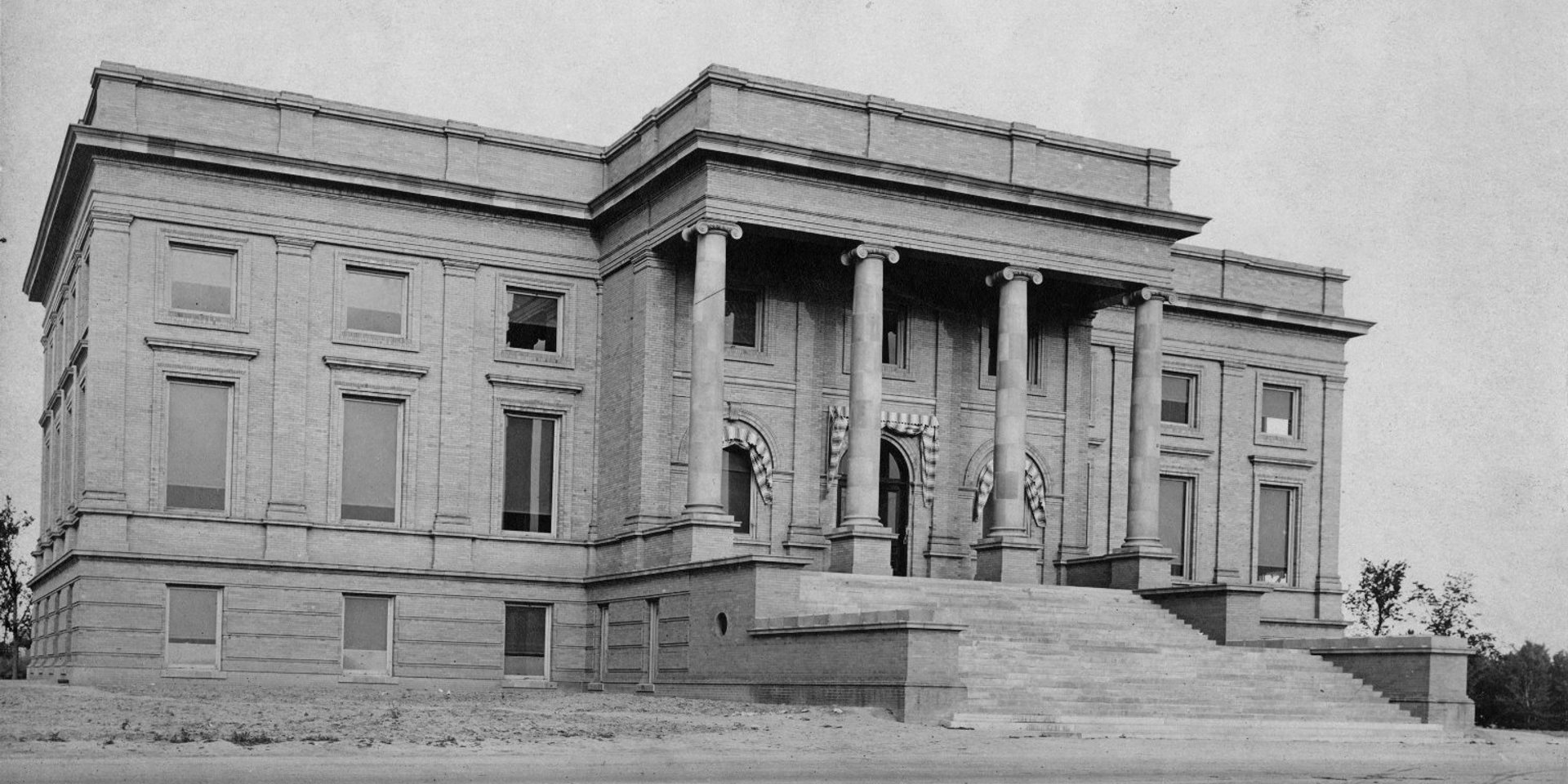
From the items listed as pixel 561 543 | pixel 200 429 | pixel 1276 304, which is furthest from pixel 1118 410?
pixel 200 429

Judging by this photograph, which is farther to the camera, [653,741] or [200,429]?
[200,429]

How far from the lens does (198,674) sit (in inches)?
1328

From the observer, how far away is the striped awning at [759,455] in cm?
3688

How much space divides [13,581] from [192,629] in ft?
67.8

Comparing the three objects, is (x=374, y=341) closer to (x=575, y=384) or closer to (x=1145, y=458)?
(x=575, y=384)

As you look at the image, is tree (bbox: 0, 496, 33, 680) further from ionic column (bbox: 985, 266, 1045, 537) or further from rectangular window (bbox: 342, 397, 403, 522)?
ionic column (bbox: 985, 266, 1045, 537)

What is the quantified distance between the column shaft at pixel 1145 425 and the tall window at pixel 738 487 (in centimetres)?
847

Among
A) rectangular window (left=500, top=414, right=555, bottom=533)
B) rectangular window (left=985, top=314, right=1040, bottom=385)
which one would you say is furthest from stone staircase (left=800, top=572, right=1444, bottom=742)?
rectangular window (left=500, top=414, right=555, bottom=533)

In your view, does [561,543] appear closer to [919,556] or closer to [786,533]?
[786,533]

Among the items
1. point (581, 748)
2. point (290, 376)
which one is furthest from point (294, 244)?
point (581, 748)

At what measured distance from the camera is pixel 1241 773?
21.0 meters

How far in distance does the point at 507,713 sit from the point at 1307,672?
1621 cm

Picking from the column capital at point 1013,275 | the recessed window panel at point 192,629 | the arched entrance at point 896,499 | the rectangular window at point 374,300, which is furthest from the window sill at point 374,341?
the column capital at point 1013,275

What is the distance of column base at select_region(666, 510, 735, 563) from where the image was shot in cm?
3319
